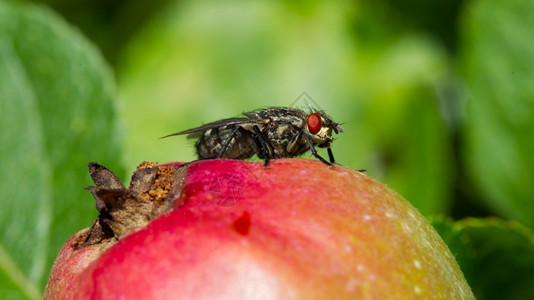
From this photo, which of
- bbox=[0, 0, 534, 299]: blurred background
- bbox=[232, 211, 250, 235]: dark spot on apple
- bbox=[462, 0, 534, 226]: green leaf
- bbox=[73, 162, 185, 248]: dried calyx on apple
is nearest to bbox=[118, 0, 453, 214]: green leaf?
bbox=[0, 0, 534, 299]: blurred background

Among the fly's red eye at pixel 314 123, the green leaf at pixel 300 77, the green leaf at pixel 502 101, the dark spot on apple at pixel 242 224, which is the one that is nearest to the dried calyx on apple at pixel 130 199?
the dark spot on apple at pixel 242 224

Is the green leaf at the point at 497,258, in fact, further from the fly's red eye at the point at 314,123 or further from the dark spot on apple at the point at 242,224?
the dark spot on apple at the point at 242,224

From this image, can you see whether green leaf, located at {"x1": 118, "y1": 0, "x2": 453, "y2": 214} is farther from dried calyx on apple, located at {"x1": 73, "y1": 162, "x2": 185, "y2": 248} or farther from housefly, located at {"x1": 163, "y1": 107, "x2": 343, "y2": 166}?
dried calyx on apple, located at {"x1": 73, "y1": 162, "x2": 185, "y2": 248}

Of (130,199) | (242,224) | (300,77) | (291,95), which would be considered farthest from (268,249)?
(300,77)

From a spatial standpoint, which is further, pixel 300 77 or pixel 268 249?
pixel 300 77

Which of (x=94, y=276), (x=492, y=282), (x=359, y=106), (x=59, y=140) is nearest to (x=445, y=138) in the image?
(x=359, y=106)

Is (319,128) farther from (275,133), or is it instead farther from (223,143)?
(223,143)

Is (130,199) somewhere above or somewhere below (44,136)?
above
